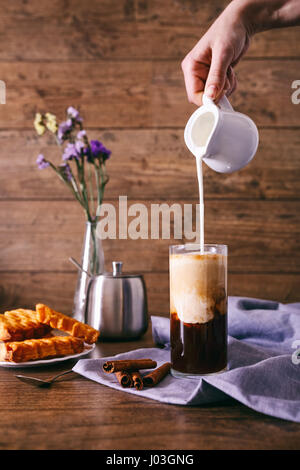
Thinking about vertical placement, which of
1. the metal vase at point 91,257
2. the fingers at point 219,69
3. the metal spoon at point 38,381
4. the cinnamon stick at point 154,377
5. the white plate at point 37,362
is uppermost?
the fingers at point 219,69

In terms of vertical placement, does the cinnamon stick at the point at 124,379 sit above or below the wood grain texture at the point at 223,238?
below

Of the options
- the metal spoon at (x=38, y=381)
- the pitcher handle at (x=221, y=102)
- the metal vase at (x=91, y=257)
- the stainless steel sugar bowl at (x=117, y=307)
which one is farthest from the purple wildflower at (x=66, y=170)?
the metal spoon at (x=38, y=381)

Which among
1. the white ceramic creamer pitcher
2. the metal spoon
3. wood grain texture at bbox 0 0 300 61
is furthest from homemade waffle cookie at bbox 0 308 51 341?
wood grain texture at bbox 0 0 300 61

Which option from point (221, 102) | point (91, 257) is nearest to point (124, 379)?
point (221, 102)

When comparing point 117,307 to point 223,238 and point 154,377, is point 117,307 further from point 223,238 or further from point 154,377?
point 223,238

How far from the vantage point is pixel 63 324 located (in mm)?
1008

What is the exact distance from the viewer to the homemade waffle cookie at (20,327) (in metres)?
0.93

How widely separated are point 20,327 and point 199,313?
37 cm

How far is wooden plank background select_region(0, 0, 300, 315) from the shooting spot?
1.90m

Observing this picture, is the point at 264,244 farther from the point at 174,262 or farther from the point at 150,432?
the point at 150,432

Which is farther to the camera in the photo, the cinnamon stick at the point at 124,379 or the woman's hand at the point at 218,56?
the woman's hand at the point at 218,56

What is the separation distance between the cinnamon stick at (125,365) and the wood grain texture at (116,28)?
1410 mm

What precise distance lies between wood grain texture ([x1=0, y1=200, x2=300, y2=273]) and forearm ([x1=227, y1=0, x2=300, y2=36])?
90 centimetres

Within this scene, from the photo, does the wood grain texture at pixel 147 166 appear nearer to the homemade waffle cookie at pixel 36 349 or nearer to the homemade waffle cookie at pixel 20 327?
the homemade waffle cookie at pixel 20 327
